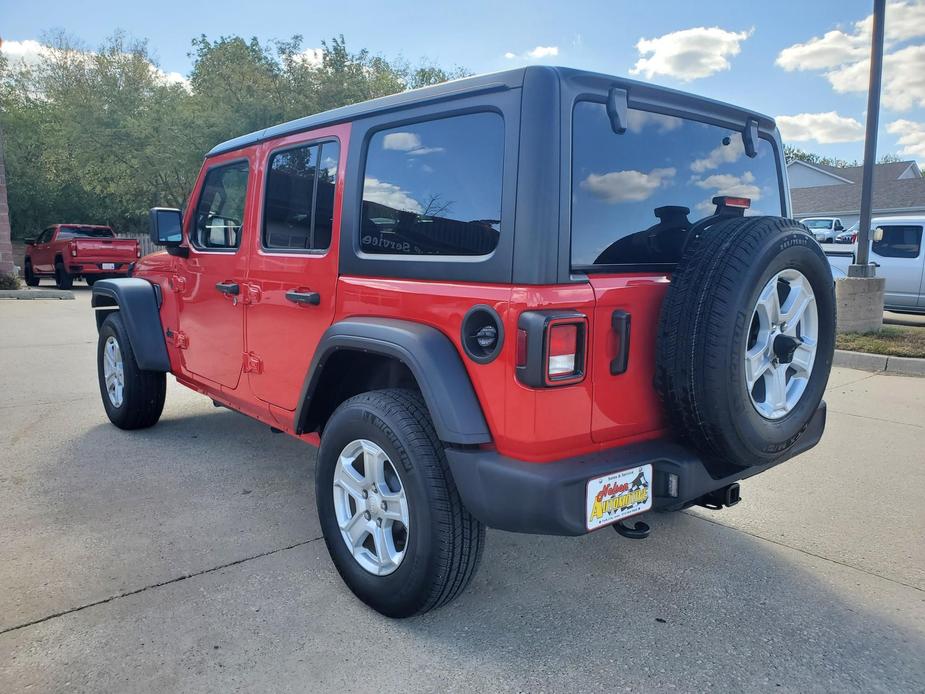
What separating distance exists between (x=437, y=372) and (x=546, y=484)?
→ 52 cm

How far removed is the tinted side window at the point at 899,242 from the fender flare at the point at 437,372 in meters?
12.6

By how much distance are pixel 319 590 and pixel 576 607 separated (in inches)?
41.9

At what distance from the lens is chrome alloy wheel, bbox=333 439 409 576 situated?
2582 millimetres

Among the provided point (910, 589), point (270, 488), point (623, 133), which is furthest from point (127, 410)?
point (910, 589)

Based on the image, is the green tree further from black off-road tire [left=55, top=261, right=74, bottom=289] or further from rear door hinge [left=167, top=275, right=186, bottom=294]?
rear door hinge [left=167, top=275, right=186, bottom=294]

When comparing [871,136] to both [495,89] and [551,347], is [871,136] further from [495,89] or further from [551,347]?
[551,347]

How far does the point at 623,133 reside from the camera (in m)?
2.47

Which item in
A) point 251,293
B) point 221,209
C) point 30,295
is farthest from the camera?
point 30,295

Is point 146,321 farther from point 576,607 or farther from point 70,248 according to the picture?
point 70,248

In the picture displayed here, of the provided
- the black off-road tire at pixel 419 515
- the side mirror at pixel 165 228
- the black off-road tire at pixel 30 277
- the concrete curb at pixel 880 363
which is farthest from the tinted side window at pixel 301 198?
the black off-road tire at pixel 30 277

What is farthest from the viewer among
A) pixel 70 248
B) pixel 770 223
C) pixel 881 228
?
pixel 70 248

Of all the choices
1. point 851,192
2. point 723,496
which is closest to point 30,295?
point 723,496

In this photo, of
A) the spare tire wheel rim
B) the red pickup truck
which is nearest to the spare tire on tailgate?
the spare tire wheel rim

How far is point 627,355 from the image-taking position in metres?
2.35
